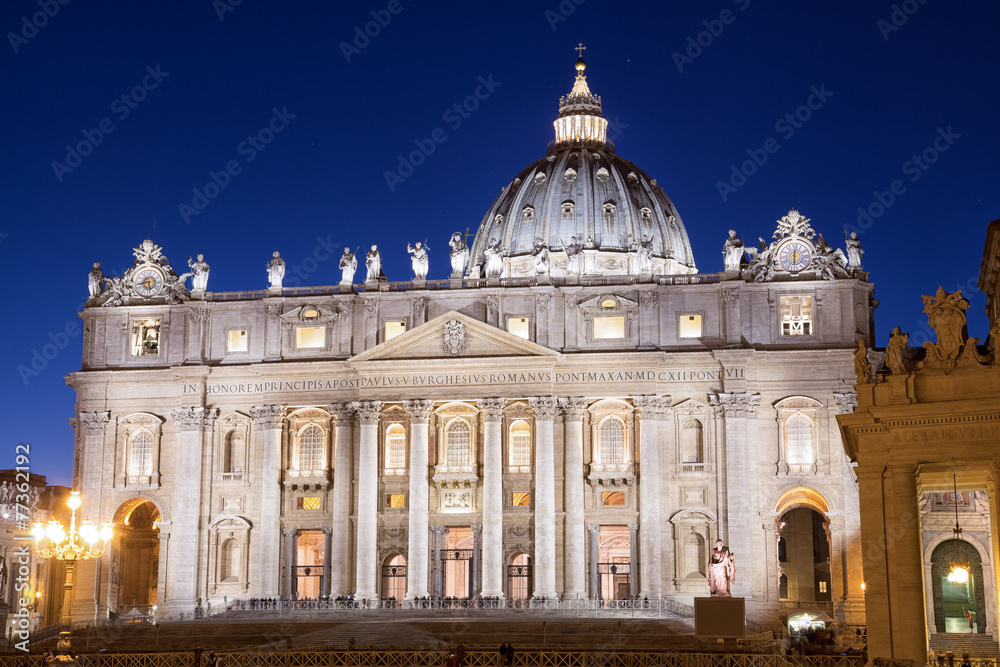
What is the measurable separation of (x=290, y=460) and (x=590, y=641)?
2687 cm

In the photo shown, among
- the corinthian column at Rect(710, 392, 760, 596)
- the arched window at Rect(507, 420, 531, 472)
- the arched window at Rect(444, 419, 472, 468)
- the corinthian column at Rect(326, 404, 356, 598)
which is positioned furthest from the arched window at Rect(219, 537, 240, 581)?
the corinthian column at Rect(710, 392, 760, 596)

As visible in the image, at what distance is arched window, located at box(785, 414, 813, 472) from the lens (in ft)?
241

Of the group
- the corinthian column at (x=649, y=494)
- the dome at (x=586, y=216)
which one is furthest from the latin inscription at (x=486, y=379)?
the dome at (x=586, y=216)

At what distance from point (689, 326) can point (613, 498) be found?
10.6 meters

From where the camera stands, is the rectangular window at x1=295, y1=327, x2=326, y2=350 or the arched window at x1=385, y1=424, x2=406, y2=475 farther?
the rectangular window at x1=295, y1=327, x2=326, y2=350

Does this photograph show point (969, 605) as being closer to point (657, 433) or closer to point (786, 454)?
point (786, 454)

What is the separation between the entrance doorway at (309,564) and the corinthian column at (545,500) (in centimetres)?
1309

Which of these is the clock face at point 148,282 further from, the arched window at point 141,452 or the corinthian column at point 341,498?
the corinthian column at point 341,498

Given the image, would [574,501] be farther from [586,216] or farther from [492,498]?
[586,216]

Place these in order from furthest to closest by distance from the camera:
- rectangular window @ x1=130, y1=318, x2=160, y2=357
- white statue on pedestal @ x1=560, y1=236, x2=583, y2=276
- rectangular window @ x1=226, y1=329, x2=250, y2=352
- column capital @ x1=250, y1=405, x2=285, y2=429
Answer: rectangular window @ x1=130, y1=318, x2=160, y2=357 < rectangular window @ x1=226, y1=329, x2=250, y2=352 < white statue on pedestal @ x1=560, y1=236, x2=583, y2=276 < column capital @ x1=250, y1=405, x2=285, y2=429

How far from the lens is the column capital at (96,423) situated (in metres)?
79.1

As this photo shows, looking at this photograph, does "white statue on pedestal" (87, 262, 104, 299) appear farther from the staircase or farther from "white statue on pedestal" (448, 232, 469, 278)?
the staircase

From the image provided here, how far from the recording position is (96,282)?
81312 millimetres

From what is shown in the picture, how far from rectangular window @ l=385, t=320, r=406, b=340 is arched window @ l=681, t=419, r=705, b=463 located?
17.1m
